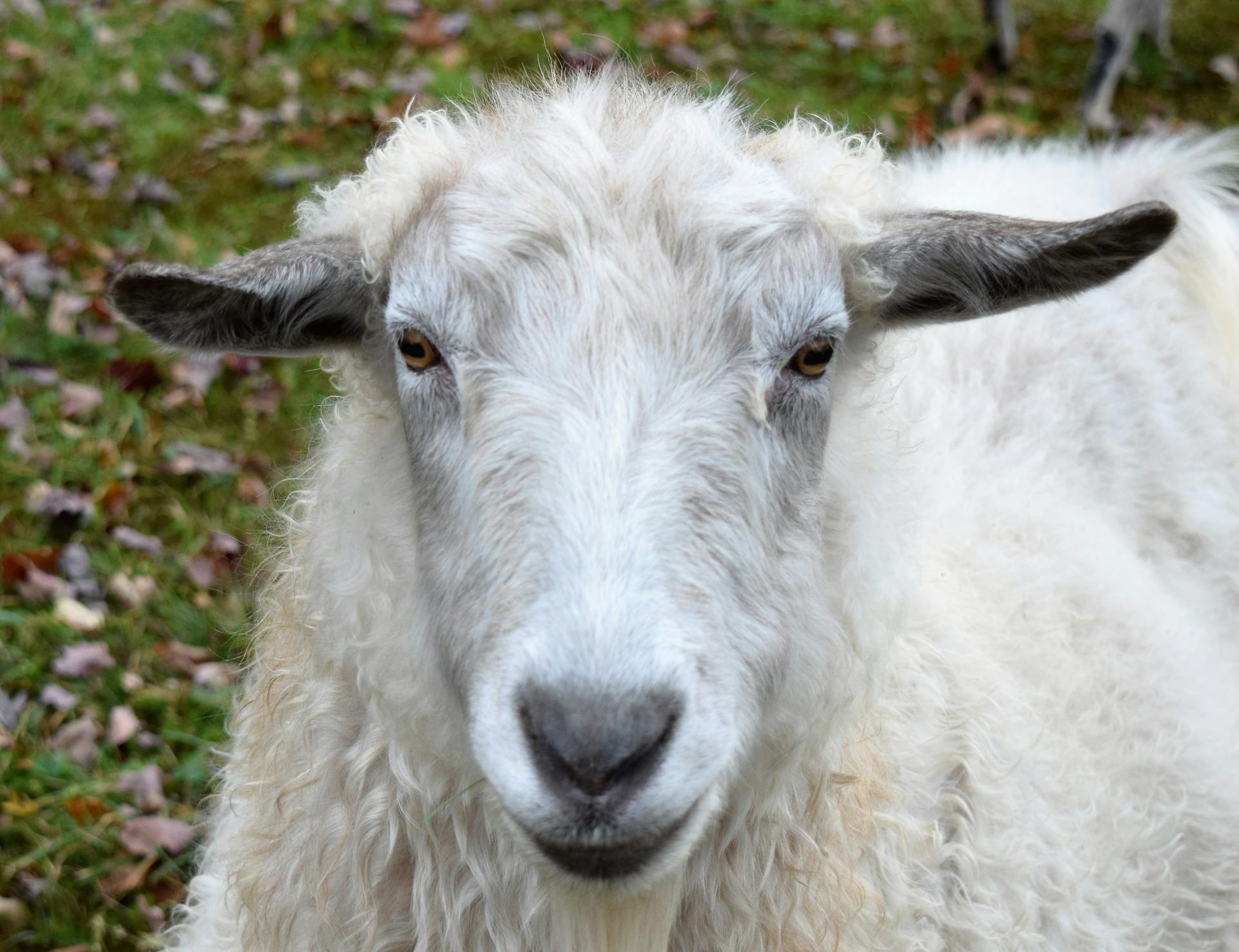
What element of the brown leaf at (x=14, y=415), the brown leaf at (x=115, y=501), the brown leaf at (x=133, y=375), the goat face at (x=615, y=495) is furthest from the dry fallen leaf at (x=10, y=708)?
the goat face at (x=615, y=495)

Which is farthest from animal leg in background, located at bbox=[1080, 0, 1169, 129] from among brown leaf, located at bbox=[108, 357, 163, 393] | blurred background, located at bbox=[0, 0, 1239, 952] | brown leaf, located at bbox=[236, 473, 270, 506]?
brown leaf, located at bbox=[108, 357, 163, 393]

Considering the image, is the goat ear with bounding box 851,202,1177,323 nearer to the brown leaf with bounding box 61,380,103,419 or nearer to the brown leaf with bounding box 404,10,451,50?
the brown leaf with bounding box 61,380,103,419

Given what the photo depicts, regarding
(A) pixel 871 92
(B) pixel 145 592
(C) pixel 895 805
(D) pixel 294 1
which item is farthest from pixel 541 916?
(D) pixel 294 1

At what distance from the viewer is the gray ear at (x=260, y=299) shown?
2.26 meters

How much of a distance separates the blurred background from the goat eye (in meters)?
1.38

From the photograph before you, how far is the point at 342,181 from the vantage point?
2.70 metres

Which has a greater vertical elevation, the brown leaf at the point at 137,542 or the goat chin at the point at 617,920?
the goat chin at the point at 617,920

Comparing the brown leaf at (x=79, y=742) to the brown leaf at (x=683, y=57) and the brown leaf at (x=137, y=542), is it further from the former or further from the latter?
the brown leaf at (x=683, y=57)

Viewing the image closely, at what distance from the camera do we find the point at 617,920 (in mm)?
2193

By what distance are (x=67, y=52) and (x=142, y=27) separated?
1.77 feet

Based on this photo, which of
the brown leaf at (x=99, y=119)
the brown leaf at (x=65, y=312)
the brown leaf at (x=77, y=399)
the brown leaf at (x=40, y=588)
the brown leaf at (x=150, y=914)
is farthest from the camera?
the brown leaf at (x=99, y=119)

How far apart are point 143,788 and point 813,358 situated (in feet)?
9.33

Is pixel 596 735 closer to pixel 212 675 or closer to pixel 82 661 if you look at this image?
pixel 212 675

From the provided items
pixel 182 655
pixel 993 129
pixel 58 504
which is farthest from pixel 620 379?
pixel 993 129
